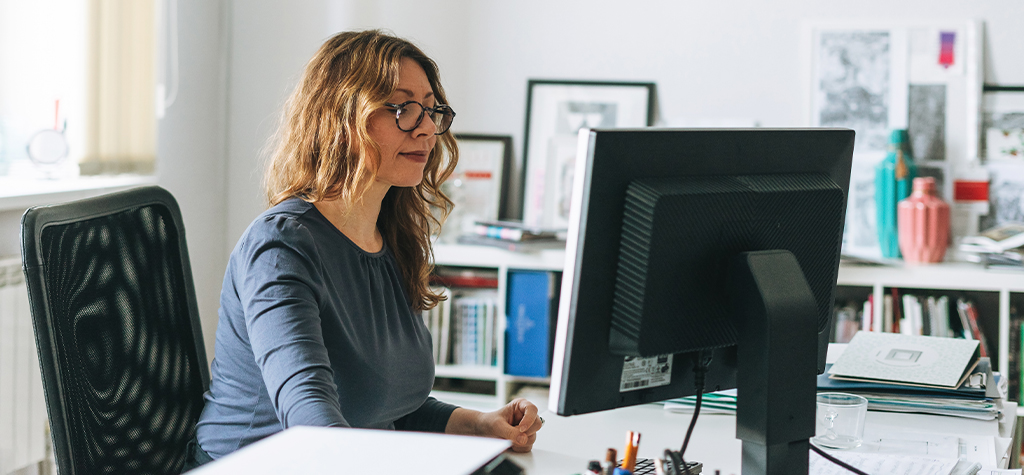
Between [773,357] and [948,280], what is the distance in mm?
1932

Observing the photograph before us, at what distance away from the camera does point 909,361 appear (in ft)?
5.03

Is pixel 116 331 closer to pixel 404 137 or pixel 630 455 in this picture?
pixel 404 137

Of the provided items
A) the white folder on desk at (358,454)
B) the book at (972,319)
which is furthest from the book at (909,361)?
the book at (972,319)

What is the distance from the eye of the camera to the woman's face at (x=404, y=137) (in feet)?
4.61

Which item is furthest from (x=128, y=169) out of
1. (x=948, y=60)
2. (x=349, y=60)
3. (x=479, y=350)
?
(x=948, y=60)

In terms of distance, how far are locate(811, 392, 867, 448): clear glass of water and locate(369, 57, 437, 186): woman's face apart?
2.34 feet

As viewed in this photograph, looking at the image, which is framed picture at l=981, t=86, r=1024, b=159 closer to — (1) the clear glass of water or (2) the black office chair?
(1) the clear glass of water

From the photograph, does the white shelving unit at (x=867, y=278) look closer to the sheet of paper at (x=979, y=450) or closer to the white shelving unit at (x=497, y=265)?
the white shelving unit at (x=497, y=265)

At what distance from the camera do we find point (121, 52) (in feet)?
8.00

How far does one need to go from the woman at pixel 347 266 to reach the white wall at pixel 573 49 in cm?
154

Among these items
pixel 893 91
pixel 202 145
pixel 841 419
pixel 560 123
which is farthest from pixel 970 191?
pixel 202 145

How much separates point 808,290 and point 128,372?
0.91 m

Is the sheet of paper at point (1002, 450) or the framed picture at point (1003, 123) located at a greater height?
the framed picture at point (1003, 123)

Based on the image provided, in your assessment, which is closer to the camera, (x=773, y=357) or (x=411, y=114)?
(x=773, y=357)
